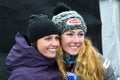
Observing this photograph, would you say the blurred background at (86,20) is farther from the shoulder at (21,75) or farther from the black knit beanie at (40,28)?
the shoulder at (21,75)

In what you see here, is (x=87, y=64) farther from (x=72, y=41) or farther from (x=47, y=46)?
(x=47, y=46)

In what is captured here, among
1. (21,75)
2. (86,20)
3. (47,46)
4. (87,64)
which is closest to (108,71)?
(87,64)

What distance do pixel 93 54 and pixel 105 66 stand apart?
0.44 ft

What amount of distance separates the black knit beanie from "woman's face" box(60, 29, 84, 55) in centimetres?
12

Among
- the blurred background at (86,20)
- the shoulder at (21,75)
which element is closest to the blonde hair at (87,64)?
the shoulder at (21,75)

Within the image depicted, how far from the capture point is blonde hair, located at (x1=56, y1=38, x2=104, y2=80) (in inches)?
113

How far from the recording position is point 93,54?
9.78 feet

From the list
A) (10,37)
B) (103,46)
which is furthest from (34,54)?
(103,46)

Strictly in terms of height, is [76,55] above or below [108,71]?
above

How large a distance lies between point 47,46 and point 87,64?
402mm

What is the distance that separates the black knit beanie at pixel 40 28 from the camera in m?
2.73

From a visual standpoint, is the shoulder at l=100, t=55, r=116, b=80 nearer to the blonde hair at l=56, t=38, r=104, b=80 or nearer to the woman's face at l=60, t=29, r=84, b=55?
the blonde hair at l=56, t=38, r=104, b=80

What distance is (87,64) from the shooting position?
293 cm

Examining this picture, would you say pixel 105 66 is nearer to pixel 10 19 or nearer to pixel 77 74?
pixel 77 74
